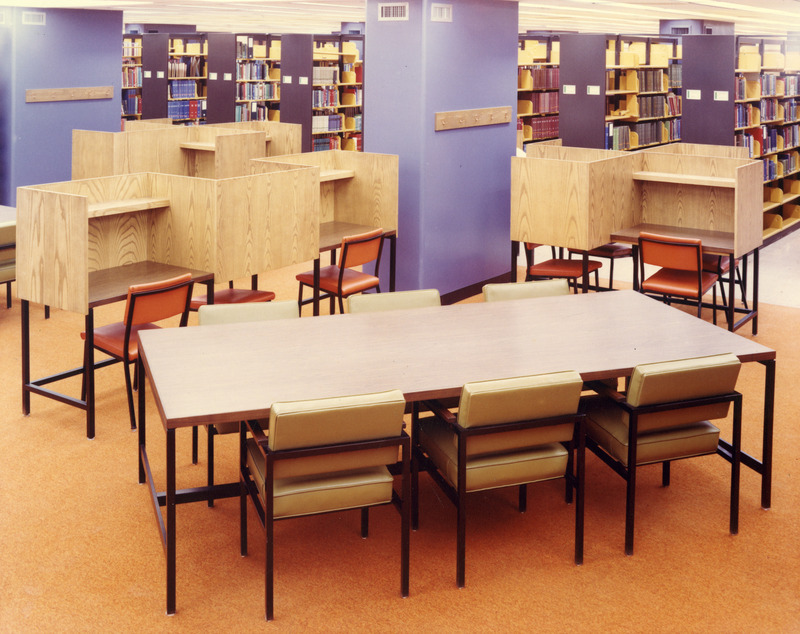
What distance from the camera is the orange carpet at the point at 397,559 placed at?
2.85 m

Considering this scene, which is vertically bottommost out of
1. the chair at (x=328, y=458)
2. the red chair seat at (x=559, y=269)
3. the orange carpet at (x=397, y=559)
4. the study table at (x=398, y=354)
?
the orange carpet at (x=397, y=559)

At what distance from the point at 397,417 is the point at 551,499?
46.1 inches

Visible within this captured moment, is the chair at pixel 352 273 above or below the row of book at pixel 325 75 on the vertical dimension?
below

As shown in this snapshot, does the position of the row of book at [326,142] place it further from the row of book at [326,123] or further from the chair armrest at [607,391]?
the chair armrest at [607,391]

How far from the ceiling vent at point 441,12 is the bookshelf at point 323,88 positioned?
502 centimetres

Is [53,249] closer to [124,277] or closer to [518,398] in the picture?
[124,277]

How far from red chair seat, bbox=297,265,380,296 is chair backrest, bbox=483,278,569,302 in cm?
143

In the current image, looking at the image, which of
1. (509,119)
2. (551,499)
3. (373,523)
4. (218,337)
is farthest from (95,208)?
(509,119)

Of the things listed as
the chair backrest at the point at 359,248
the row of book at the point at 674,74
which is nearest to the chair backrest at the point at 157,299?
the chair backrest at the point at 359,248

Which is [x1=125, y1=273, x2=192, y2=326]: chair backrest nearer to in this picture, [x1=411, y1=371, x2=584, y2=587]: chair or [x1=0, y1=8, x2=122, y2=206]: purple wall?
[x1=411, y1=371, x2=584, y2=587]: chair

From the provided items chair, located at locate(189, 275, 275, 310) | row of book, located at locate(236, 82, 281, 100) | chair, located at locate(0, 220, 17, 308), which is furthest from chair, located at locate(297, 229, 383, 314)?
row of book, located at locate(236, 82, 281, 100)

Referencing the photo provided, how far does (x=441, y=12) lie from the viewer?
20.7ft

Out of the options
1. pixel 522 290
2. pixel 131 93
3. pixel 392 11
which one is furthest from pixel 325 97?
pixel 522 290

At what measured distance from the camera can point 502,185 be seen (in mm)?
7273
